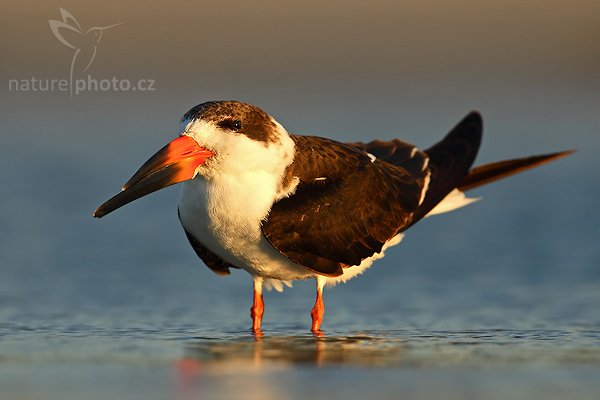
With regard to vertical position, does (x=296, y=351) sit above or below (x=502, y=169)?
below

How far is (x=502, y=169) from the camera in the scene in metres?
8.48

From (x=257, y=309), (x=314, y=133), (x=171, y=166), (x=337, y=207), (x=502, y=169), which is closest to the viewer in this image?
(x=171, y=166)

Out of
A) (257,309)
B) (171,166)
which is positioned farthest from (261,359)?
(257,309)

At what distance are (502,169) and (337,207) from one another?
138 cm

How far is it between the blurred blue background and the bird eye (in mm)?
1237

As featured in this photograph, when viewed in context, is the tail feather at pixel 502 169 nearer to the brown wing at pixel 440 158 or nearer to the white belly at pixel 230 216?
the brown wing at pixel 440 158

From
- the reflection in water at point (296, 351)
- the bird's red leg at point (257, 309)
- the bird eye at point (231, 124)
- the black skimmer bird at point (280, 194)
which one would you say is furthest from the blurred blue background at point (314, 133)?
the bird eye at point (231, 124)

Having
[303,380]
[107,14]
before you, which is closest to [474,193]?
[303,380]

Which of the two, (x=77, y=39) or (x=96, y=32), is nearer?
(x=77, y=39)

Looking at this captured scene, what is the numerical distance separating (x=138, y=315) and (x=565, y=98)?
43.6 feet

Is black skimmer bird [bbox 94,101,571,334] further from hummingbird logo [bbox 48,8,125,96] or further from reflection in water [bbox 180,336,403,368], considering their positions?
hummingbird logo [bbox 48,8,125,96]

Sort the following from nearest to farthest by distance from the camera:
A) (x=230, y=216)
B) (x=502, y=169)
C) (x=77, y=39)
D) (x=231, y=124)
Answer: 1. (x=231, y=124)
2. (x=230, y=216)
3. (x=502, y=169)
4. (x=77, y=39)

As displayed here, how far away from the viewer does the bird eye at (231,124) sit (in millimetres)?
7062

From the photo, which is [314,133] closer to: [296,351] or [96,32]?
[96,32]
